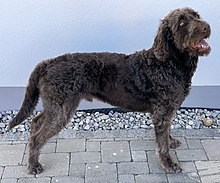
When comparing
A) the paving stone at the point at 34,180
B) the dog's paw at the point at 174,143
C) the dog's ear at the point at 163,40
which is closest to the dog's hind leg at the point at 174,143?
the dog's paw at the point at 174,143

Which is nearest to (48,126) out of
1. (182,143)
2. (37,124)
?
(37,124)

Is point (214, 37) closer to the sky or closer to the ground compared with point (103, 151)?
closer to the sky

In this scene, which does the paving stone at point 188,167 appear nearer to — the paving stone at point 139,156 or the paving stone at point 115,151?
the paving stone at point 139,156

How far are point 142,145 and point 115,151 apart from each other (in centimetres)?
32

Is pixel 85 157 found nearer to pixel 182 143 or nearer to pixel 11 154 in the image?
pixel 11 154

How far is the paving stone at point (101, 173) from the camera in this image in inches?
176

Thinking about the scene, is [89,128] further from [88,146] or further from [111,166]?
[111,166]

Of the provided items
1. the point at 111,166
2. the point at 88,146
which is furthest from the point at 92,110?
the point at 111,166

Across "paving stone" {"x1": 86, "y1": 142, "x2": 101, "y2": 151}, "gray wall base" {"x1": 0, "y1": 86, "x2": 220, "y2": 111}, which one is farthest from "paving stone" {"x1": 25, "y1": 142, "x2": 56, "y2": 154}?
"gray wall base" {"x1": 0, "y1": 86, "x2": 220, "y2": 111}

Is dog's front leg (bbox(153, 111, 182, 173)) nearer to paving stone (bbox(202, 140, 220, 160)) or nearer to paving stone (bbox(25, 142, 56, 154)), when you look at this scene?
paving stone (bbox(202, 140, 220, 160))

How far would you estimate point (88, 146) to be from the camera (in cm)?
505

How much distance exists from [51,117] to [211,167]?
5.59 feet

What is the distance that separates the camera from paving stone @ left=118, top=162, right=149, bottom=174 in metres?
4.60

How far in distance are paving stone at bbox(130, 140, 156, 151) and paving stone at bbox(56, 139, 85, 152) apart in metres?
0.56
